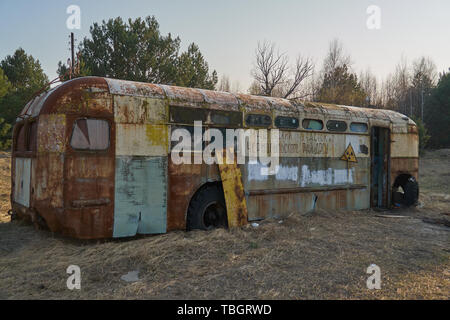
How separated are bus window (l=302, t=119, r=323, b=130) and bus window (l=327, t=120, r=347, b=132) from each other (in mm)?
312

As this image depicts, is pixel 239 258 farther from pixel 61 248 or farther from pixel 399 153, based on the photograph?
pixel 399 153

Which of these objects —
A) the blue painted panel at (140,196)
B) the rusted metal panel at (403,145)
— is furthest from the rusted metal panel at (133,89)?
the rusted metal panel at (403,145)

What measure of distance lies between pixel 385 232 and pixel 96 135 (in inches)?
229

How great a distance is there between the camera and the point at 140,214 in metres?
5.50

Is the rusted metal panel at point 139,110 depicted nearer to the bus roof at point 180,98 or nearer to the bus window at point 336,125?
the bus roof at point 180,98

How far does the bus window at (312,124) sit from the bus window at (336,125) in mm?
312

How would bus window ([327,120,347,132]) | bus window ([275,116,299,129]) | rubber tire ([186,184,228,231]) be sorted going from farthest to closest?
bus window ([327,120,347,132])
bus window ([275,116,299,129])
rubber tire ([186,184,228,231])

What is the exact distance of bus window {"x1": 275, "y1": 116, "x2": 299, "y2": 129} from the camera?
287 inches

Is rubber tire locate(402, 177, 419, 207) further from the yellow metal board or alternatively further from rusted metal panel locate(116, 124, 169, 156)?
rusted metal panel locate(116, 124, 169, 156)

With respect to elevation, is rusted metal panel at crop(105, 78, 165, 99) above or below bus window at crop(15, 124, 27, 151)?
above

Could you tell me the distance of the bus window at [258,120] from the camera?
22.5 feet

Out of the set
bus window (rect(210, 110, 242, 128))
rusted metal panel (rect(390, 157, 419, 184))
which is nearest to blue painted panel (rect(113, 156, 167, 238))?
bus window (rect(210, 110, 242, 128))
